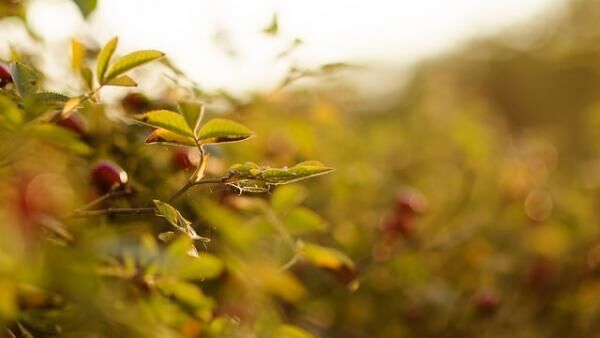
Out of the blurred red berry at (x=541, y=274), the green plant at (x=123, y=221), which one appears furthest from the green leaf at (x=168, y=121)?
the blurred red berry at (x=541, y=274)

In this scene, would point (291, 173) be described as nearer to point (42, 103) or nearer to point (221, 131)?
point (221, 131)

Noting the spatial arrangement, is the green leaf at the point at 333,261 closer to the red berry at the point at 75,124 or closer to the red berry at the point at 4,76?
the red berry at the point at 75,124

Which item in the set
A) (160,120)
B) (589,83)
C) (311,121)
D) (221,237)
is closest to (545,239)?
(311,121)

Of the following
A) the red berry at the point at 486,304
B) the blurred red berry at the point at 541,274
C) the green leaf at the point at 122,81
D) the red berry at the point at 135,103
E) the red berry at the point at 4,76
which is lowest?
the blurred red berry at the point at 541,274

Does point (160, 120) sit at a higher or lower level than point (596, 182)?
higher

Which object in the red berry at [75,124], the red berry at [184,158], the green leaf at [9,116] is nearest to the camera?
the green leaf at [9,116]

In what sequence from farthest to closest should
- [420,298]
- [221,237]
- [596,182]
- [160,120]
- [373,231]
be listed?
[596,182], [373,231], [420,298], [221,237], [160,120]

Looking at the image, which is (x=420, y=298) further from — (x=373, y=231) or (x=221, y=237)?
(x=221, y=237)

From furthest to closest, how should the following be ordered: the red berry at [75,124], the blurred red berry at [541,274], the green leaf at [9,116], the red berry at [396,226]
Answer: the blurred red berry at [541,274] → the red berry at [396,226] → the red berry at [75,124] → the green leaf at [9,116]
